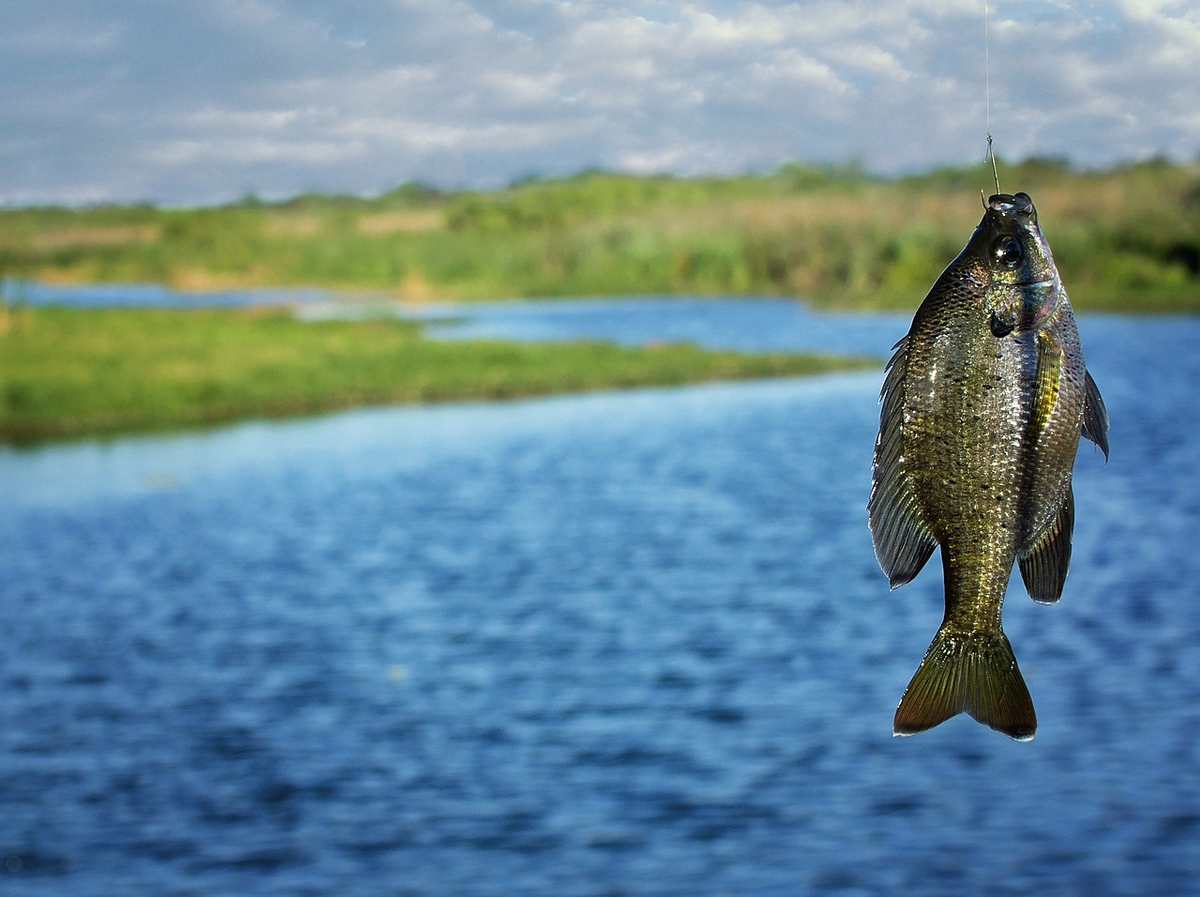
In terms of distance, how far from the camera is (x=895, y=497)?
2111 mm

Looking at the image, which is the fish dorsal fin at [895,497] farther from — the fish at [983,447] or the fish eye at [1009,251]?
the fish eye at [1009,251]

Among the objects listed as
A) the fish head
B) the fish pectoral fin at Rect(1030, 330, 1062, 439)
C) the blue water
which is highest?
the fish head

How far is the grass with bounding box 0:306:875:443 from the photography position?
121 feet

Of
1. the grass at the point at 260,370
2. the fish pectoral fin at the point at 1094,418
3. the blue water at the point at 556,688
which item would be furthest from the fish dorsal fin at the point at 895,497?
the grass at the point at 260,370

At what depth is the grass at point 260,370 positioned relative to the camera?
1451 inches

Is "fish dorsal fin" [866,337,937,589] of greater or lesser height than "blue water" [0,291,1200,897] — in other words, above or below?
above

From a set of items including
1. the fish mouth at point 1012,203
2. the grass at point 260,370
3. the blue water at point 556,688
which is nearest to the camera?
the fish mouth at point 1012,203

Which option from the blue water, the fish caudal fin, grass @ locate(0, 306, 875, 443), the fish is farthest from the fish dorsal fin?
grass @ locate(0, 306, 875, 443)

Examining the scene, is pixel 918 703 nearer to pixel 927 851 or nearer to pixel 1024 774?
pixel 927 851

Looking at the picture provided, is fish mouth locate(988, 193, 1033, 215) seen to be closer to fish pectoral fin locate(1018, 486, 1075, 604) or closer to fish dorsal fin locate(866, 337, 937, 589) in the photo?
fish dorsal fin locate(866, 337, 937, 589)

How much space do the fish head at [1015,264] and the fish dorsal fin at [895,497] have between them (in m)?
0.14

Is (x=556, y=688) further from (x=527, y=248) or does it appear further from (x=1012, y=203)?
(x=527, y=248)

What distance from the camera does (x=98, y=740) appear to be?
19578mm

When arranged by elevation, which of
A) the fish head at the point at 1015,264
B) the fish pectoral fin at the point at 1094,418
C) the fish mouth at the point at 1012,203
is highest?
the fish mouth at the point at 1012,203
